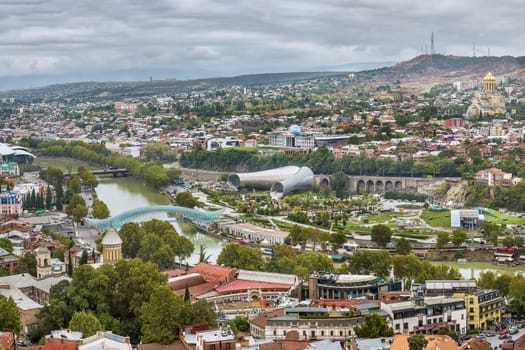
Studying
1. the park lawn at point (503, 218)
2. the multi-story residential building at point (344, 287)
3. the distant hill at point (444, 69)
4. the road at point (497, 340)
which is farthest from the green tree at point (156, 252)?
the distant hill at point (444, 69)

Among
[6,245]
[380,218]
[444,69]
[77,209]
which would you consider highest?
[444,69]

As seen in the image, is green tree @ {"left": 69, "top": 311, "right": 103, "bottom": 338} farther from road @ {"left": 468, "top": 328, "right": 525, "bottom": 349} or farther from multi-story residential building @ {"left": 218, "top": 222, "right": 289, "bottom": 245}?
multi-story residential building @ {"left": 218, "top": 222, "right": 289, "bottom": 245}

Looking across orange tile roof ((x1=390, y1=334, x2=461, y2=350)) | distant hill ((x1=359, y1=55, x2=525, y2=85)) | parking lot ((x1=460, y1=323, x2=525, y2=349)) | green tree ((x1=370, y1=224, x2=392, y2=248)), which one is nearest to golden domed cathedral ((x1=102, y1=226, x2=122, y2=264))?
green tree ((x1=370, y1=224, x2=392, y2=248))

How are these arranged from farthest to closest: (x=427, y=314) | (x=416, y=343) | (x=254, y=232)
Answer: (x=254, y=232) → (x=427, y=314) → (x=416, y=343)

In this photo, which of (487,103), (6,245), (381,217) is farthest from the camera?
(487,103)

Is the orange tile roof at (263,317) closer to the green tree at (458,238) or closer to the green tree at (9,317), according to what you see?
the green tree at (9,317)

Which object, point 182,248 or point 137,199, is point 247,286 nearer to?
point 182,248

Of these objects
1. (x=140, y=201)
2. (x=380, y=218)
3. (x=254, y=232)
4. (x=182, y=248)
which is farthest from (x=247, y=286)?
(x=140, y=201)

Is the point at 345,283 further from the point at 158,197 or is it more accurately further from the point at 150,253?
the point at 158,197
